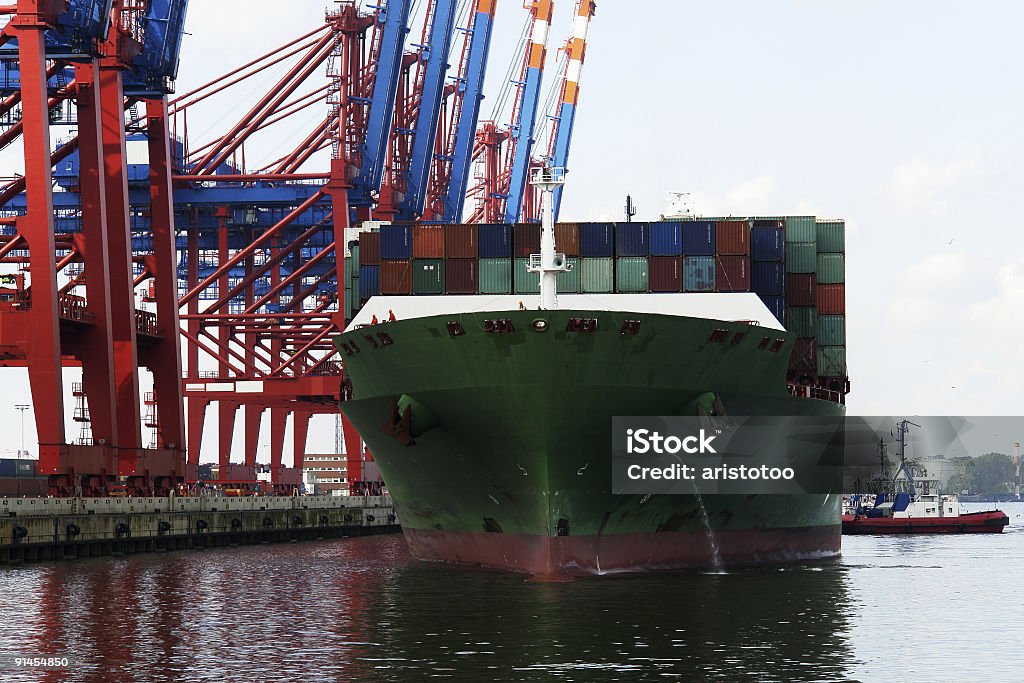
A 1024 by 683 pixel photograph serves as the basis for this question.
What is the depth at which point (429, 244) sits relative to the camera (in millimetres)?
46750

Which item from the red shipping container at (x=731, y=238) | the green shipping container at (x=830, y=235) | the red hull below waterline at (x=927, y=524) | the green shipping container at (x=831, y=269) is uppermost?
the green shipping container at (x=830, y=235)

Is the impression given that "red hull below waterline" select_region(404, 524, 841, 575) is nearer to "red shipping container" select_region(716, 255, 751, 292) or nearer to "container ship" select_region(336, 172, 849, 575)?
"container ship" select_region(336, 172, 849, 575)

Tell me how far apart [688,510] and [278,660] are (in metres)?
16.4

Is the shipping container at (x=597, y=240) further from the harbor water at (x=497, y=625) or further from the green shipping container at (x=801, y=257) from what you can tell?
the harbor water at (x=497, y=625)

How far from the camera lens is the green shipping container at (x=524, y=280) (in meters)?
46.2

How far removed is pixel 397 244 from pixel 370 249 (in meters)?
1.03

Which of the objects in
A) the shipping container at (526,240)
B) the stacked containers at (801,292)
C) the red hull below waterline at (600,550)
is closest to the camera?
the red hull below waterline at (600,550)

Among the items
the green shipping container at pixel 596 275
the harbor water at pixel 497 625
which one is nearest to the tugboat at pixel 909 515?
the harbor water at pixel 497 625

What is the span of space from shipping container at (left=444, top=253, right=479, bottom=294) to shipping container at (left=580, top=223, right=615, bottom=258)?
128 inches

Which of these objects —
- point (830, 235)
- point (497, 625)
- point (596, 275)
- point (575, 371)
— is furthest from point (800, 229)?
point (497, 625)

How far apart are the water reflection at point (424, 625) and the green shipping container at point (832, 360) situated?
28.0ft

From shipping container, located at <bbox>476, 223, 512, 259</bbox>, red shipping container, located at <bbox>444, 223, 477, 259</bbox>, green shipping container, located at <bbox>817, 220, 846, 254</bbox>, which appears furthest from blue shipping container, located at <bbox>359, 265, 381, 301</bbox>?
green shipping container, located at <bbox>817, 220, 846, 254</bbox>

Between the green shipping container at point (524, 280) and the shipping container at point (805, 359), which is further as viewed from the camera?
the shipping container at point (805, 359)

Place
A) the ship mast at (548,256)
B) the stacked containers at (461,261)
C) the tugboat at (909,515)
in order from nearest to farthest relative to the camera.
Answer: the ship mast at (548,256), the stacked containers at (461,261), the tugboat at (909,515)
